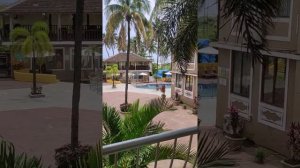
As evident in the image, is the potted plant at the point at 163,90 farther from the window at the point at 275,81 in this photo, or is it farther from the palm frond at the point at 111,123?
the window at the point at 275,81

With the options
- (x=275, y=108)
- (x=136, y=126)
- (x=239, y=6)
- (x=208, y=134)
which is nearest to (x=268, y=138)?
(x=275, y=108)

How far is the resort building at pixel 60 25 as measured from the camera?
137cm

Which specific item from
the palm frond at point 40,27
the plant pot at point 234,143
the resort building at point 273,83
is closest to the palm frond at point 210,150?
the plant pot at point 234,143

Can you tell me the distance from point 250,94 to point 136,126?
599mm

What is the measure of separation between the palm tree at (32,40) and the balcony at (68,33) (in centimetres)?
2

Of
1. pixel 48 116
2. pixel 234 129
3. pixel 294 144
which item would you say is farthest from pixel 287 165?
pixel 48 116

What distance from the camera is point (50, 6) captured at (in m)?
1.40

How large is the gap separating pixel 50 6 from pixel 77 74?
241mm

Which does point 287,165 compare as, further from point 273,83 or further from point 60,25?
point 60,25

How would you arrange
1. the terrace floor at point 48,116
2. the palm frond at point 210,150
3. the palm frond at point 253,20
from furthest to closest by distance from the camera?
the palm frond at point 210,150 → the terrace floor at point 48,116 → the palm frond at point 253,20

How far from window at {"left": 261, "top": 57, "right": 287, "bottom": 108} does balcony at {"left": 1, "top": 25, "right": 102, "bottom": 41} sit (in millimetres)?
544

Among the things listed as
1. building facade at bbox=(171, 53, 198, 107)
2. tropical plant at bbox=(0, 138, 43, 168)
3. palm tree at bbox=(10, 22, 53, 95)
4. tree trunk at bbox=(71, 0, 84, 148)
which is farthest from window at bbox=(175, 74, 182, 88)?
tropical plant at bbox=(0, 138, 43, 168)

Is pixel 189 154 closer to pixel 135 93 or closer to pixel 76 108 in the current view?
pixel 135 93

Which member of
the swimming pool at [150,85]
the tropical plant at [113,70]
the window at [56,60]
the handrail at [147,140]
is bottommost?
the handrail at [147,140]
